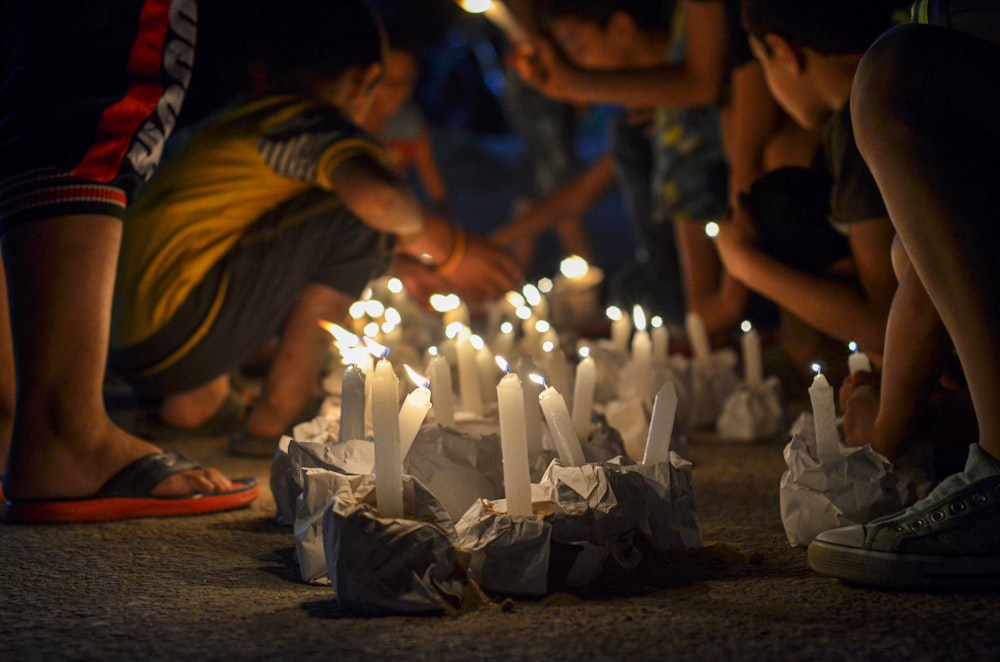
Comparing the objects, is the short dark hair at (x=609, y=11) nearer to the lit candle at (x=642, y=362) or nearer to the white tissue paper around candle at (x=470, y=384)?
the lit candle at (x=642, y=362)

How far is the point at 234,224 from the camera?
10.5ft

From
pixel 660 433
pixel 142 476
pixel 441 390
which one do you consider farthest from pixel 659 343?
pixel 142 476

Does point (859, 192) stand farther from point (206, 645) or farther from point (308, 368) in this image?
point (206, 645)

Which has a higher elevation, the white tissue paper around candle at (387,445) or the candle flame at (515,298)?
the candle flame at (515,298)

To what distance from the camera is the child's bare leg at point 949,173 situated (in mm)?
1674

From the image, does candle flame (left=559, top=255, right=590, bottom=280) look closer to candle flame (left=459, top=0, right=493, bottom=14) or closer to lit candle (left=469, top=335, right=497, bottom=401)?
candle flame (left=459, top=0, right=493, bottom=14)

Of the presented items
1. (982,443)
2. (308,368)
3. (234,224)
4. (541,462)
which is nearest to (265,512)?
(541,462)

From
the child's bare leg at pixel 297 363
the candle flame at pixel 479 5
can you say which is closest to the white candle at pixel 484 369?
the child's bare leg at pixel 297 363

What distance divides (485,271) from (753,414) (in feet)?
3.16

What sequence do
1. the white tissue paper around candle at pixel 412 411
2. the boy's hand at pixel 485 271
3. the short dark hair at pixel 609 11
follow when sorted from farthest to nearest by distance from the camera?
the short dark hair at pixel 609 11 < the boy's hand at pixel 485 271 < the white tissue paper around candle at pixel 412 411

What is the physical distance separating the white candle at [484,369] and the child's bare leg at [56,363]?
0.79 meters

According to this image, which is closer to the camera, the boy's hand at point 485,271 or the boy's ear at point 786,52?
the boy's ear at point 786,52

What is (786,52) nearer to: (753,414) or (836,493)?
(753,414)

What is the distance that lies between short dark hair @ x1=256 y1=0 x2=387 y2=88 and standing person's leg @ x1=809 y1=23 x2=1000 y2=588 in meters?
2.02
